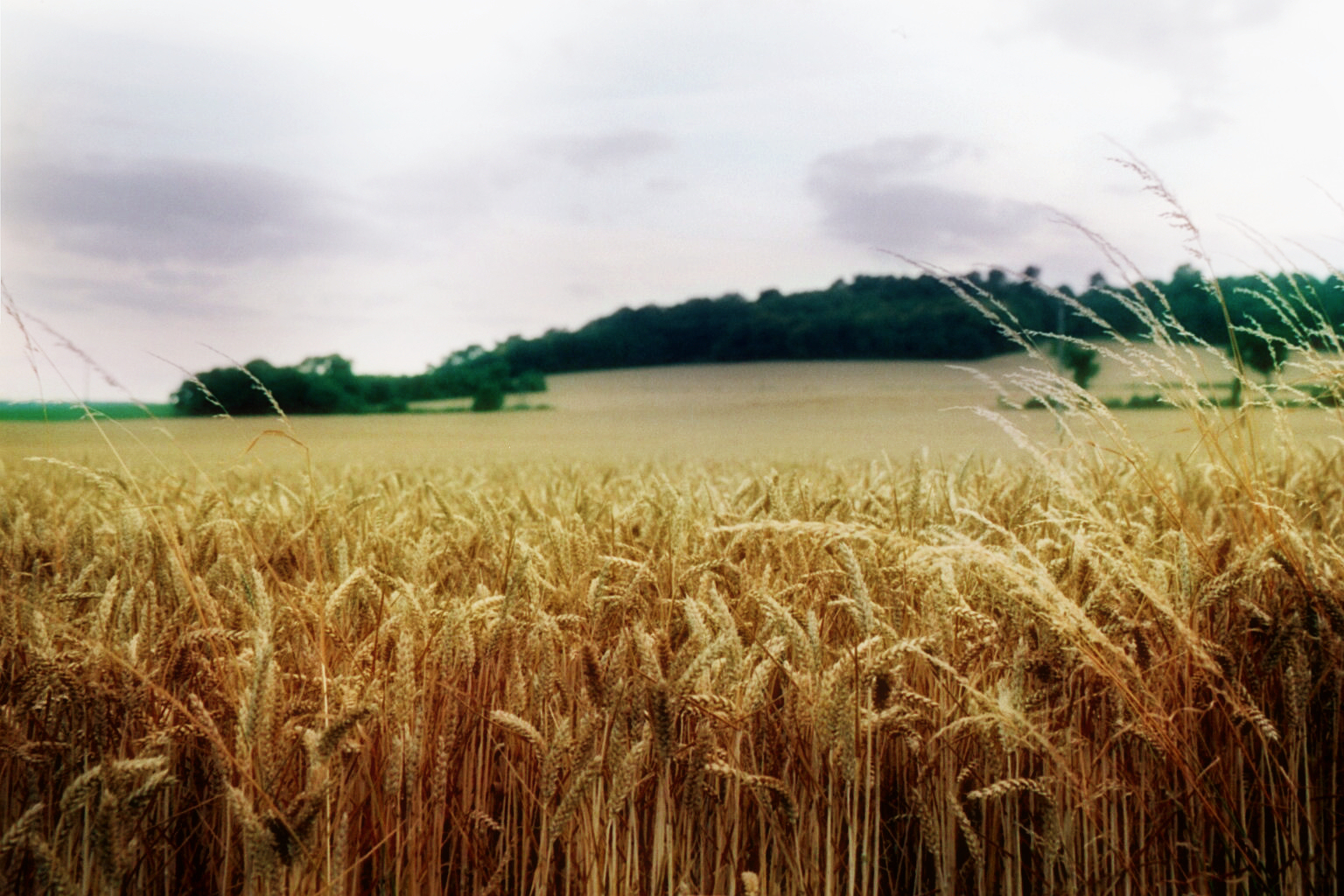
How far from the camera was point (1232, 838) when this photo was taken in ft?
3.87

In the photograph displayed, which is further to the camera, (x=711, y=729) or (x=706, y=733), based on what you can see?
(x=711, y=729)

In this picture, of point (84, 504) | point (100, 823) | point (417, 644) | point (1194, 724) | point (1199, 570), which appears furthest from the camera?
point (84, 504)

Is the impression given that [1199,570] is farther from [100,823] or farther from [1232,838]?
[100,823]

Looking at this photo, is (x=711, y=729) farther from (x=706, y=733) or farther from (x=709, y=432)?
(x=709, y=432)

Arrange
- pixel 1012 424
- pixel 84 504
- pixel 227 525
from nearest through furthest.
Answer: pixel 1012 424 < pixel 227 525 < pixel 84 504

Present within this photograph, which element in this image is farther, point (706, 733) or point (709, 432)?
point (709, 432)

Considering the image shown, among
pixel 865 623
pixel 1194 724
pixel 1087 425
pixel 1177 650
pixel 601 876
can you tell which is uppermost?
pixel 1087 425

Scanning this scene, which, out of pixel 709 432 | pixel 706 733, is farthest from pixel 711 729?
pixel 709 432

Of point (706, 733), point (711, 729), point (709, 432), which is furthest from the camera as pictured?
point (709, 432)

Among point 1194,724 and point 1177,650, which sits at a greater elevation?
point 1177,650

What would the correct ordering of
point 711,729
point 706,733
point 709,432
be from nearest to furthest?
point 706,733, point 711,729, point 709,432

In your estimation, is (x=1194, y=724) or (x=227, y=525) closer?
(x=1194, y=724)

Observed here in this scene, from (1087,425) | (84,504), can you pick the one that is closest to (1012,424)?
(1087,425)

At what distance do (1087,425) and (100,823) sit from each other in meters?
2.08
